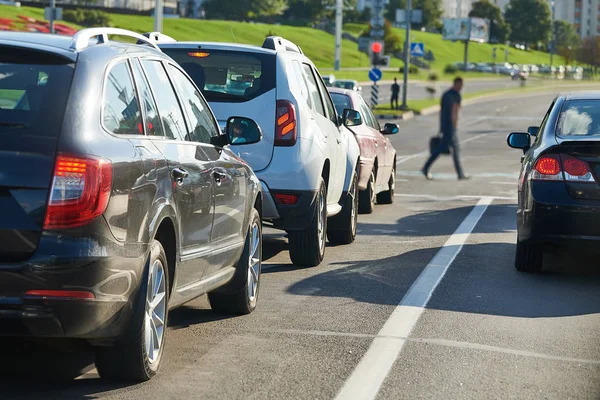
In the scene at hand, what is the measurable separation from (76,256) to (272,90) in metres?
5.17

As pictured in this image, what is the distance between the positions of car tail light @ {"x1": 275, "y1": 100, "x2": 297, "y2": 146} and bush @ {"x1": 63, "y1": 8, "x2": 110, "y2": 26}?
289 feet

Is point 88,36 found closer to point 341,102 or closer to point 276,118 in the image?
point 276,118

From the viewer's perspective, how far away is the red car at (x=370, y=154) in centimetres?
1593

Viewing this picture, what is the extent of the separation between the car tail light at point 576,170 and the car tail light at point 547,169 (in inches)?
2.3

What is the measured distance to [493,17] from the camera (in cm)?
1481

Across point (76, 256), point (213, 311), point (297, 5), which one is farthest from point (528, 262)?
point (297, 5)

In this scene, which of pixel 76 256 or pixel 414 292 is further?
pixel 414 292

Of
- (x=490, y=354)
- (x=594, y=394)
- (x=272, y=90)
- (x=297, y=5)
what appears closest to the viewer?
(x=594, y=394)

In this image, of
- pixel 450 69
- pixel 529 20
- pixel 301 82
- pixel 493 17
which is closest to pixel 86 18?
pixel 529 20

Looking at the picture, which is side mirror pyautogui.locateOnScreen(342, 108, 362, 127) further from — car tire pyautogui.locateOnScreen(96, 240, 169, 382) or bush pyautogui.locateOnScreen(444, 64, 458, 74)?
car tire pyautogui.locateOnScreen(96, 240, 169, 382)

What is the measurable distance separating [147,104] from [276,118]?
152 inches

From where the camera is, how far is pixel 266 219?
1059 cm

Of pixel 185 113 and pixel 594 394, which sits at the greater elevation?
pixel 185 113

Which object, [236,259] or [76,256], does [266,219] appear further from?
[76,256]
